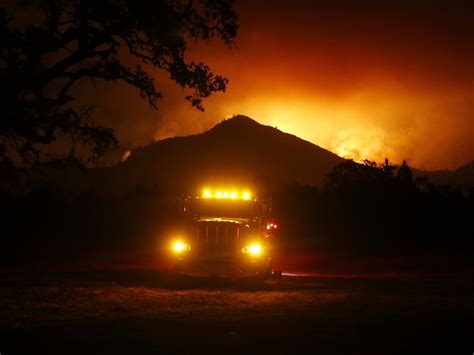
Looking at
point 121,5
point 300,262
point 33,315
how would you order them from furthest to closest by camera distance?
point 300,262 < point 121,5 < point 33,315

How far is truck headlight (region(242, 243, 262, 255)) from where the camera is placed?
59.4 feet

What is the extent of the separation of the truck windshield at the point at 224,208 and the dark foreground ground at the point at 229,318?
7.22 feet

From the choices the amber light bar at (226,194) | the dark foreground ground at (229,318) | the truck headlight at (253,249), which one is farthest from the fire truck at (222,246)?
the amber light bar at (226,194)

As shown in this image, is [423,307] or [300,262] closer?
[423,307]

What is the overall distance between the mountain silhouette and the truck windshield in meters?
130

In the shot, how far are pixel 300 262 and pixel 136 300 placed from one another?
62.3 feet

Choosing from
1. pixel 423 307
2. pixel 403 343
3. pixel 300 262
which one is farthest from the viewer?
pixel 300 262

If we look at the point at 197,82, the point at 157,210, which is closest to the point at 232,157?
the point at 157,210

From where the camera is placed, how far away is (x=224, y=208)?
19266mm

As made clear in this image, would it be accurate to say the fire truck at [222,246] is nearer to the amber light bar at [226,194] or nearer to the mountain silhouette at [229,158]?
the amber light bar at [226,194]

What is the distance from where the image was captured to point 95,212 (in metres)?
55.4

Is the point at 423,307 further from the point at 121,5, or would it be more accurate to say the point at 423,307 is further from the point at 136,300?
the point at 121,5

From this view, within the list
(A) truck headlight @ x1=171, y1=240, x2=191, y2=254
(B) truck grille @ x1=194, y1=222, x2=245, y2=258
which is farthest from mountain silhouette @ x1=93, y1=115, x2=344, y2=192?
(B) truck grille @ x1=194, y1=222, x2=245, y2=258

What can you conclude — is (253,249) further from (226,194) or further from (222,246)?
(226,194)
